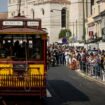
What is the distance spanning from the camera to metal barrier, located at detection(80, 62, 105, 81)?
3466 cm

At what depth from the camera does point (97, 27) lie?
279 feet

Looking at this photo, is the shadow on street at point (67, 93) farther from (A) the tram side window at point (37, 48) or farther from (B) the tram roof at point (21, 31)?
(B) the tram roof at point (21, 31)

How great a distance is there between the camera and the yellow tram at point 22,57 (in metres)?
20.1

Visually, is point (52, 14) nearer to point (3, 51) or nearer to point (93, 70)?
point (93, 70)

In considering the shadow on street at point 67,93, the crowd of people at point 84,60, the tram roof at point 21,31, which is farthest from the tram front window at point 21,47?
the crowd of people at point 84,60

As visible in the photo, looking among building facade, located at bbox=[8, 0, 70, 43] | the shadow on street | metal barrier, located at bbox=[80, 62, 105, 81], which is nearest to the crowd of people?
metal barrier, located at bbox=[80, 62, 105, 81]

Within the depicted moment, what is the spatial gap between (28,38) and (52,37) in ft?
425

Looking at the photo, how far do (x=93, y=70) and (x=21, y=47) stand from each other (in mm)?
17704

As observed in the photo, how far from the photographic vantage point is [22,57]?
802 inches

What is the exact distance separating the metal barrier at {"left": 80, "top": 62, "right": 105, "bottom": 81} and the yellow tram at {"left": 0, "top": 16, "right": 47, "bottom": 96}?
1377 centimetres

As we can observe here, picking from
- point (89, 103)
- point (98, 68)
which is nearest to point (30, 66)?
point (89, 103)

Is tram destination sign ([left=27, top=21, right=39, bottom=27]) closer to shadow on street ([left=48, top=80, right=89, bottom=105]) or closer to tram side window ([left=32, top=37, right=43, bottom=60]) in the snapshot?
tram side window ([left=32, top=37, right=43, bottom=60])

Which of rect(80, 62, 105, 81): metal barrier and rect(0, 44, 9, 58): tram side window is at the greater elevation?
A: rect(0, 44, 9, 58): tram side window

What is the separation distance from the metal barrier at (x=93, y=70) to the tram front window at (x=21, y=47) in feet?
45.1
